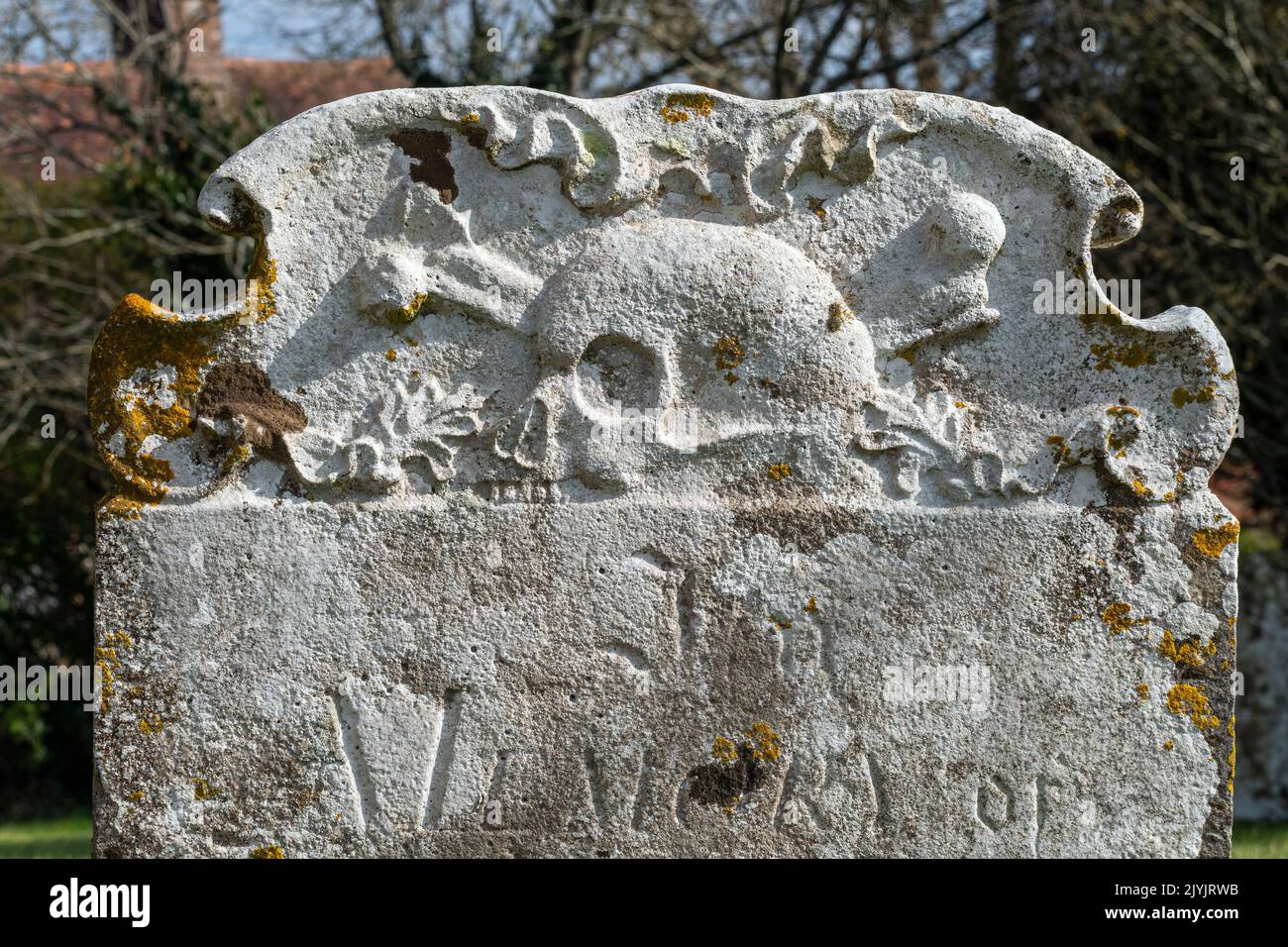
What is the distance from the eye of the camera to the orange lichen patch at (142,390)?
3.18 meters

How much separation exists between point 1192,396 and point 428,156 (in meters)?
1.87

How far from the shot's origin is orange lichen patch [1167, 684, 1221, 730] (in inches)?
127

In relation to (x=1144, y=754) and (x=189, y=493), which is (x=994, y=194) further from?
(x=189, y=493)

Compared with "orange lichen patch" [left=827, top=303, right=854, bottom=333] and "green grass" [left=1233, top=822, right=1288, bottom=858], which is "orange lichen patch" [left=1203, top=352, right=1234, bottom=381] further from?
"green grass" [left=1233, top=822, right=1288, bottom=858]

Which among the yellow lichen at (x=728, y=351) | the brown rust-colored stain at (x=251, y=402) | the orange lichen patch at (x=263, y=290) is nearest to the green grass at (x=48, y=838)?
the brown rust-colored stain at (x=251, y=402)

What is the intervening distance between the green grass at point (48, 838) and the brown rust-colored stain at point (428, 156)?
4208mm

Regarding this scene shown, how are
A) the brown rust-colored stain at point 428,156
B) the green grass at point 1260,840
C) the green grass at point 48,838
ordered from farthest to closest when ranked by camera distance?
the green grass at point 48,838, the green grass at point 1260,840, the brown rust-colored stain at point 428,156

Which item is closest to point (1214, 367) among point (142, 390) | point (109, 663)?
point (142, 390)

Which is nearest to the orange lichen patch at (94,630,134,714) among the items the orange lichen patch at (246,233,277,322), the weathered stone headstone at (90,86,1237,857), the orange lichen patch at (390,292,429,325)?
the weathered stone headstone at (90,86,1237,857)

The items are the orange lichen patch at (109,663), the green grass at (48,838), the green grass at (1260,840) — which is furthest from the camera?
the green grass at (48,838)

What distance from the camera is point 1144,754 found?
3.24 m

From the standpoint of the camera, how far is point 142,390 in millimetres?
3188

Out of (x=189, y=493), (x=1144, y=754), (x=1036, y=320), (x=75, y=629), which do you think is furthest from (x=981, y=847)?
(x=75, y=629)

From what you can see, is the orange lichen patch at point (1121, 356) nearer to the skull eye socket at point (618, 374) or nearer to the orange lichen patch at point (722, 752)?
the skull eye socket at point (618, 374)
